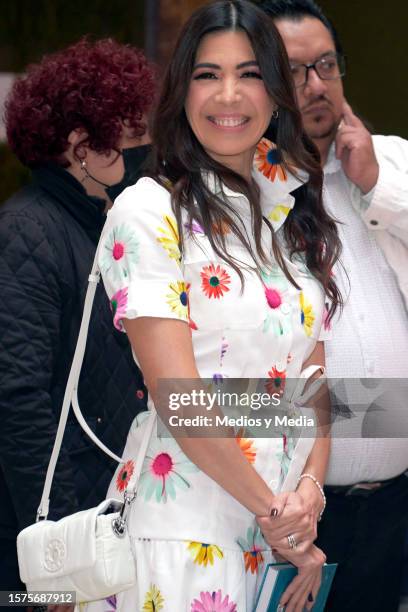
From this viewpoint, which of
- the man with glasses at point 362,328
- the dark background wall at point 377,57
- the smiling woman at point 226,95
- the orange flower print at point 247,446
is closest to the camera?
the orange flower print at point 247,446

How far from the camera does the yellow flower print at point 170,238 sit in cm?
221

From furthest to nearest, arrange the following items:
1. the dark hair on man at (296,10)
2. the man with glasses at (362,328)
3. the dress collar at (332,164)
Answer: the dark hair on man at (296,10)
the dress collar at (332,164)
the man with glasses at (362,328)

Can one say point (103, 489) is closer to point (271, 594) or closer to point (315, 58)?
point (271, 594)

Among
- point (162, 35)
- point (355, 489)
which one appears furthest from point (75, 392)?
point (162, 35)

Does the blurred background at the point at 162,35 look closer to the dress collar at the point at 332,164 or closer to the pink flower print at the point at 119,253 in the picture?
the dress collar at the point at 332,164

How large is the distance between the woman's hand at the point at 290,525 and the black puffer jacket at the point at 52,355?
54cm

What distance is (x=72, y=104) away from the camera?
2859 millimetres

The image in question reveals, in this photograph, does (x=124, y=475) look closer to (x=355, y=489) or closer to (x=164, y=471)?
(x=164, y=471)

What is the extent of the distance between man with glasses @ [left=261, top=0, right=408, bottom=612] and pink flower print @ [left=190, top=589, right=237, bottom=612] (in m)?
0.82

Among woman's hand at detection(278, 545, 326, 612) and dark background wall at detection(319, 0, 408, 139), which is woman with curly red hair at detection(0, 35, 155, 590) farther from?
dark background wall at detection(319, 0, 408, 139)

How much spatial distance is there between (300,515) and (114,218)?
713 millimetres

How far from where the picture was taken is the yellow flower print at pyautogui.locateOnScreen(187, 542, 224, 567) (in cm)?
219

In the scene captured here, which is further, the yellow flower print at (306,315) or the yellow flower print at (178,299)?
the yellow flower print at (306,315)

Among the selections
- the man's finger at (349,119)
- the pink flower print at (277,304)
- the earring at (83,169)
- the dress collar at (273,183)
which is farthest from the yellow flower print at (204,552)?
the man's finger at (349,119)
